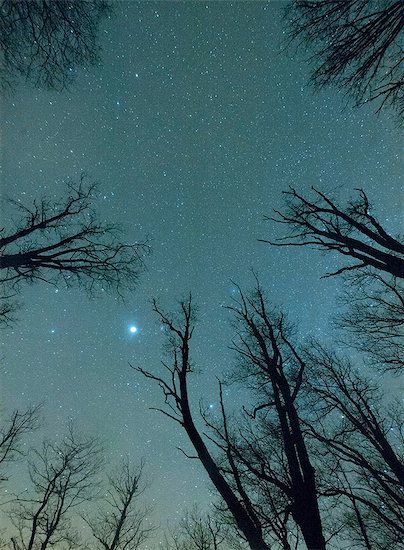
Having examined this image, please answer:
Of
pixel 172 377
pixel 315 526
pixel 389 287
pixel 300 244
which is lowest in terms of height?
pixel 315 526

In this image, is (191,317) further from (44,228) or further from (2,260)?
(44,228)

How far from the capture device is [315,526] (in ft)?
10.1

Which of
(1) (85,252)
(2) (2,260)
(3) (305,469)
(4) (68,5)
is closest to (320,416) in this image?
(3) (305,469)

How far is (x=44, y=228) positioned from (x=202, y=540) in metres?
22.1

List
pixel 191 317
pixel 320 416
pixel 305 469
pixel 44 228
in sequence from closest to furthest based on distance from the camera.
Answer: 1. pixel 305 469
2. pixel 191 317
3. pixel 44 228
4. pixel 320 416

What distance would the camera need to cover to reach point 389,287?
678cm

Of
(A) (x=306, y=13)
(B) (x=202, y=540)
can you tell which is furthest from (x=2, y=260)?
(B) (x=202, y=540)

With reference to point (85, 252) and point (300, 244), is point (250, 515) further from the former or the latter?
point (85, 252)

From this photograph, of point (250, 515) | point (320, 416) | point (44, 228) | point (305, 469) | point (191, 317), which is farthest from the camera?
point (320, 416)

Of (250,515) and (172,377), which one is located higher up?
(172,377)

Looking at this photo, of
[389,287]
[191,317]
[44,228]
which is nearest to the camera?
[191,317]

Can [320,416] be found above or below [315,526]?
above

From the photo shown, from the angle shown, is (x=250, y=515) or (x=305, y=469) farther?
(x=305, y=469)

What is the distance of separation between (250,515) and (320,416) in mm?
5814
